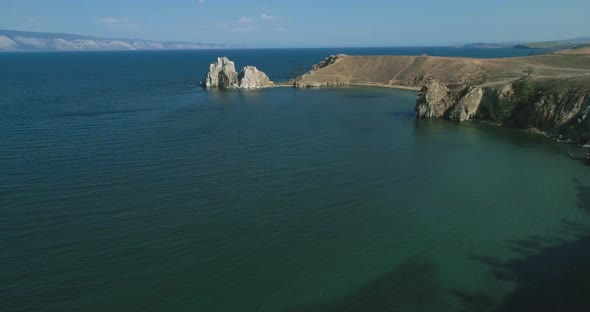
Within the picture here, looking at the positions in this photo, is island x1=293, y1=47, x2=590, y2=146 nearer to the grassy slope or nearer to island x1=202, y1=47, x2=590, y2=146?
island x1=202, y1=47, x2=590, y2=146

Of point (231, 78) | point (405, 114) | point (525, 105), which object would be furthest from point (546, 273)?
point (231, 78)

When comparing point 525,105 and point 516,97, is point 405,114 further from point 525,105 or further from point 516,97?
point 525,105

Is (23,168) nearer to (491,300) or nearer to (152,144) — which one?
(152,144)

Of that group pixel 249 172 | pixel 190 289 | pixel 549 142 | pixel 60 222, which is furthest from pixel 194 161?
pixel 549 142

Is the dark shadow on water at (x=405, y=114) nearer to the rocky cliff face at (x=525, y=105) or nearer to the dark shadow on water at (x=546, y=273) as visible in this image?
the rocky cliff face at (x=525, y=105)

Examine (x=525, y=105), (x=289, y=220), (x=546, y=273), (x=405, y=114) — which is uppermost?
(x=525, y=105)

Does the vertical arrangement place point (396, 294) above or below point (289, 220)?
below
